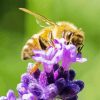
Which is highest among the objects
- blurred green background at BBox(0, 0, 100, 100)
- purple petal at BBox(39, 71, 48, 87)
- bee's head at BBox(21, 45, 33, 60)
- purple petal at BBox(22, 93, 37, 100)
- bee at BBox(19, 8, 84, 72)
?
blurred green background at BBox(0, 0, 100, 100)

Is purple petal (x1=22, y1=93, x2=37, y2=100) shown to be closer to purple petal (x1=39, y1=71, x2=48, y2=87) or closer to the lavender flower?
the lavender flower

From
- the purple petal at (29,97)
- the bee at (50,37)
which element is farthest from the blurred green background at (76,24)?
the purple petal at (29,97)

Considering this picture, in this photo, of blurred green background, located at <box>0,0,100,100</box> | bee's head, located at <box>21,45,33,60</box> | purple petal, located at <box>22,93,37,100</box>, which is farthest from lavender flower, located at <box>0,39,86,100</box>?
blurred green background, located at <box>0,0,100,100</box>

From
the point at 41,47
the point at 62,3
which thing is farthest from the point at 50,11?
the point at 41,47

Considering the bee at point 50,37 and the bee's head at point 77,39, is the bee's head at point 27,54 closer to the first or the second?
the bee at point 50,37

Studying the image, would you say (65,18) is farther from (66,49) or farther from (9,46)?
(66,49)

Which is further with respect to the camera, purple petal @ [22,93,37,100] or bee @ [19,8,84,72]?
bee @ [19,8,84,72]

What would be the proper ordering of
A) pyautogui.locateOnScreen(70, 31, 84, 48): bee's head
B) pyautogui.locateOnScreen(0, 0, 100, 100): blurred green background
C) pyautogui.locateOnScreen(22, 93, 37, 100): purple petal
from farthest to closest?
pyautogui.locateOnScreen(0, 0, 100, 100): blurred green background < pyautogui.locateOnScreen(70, 31, 84, 48): bee's head < pyautogui.locateOnScreen(22, 93, 37, 100): purple petal
